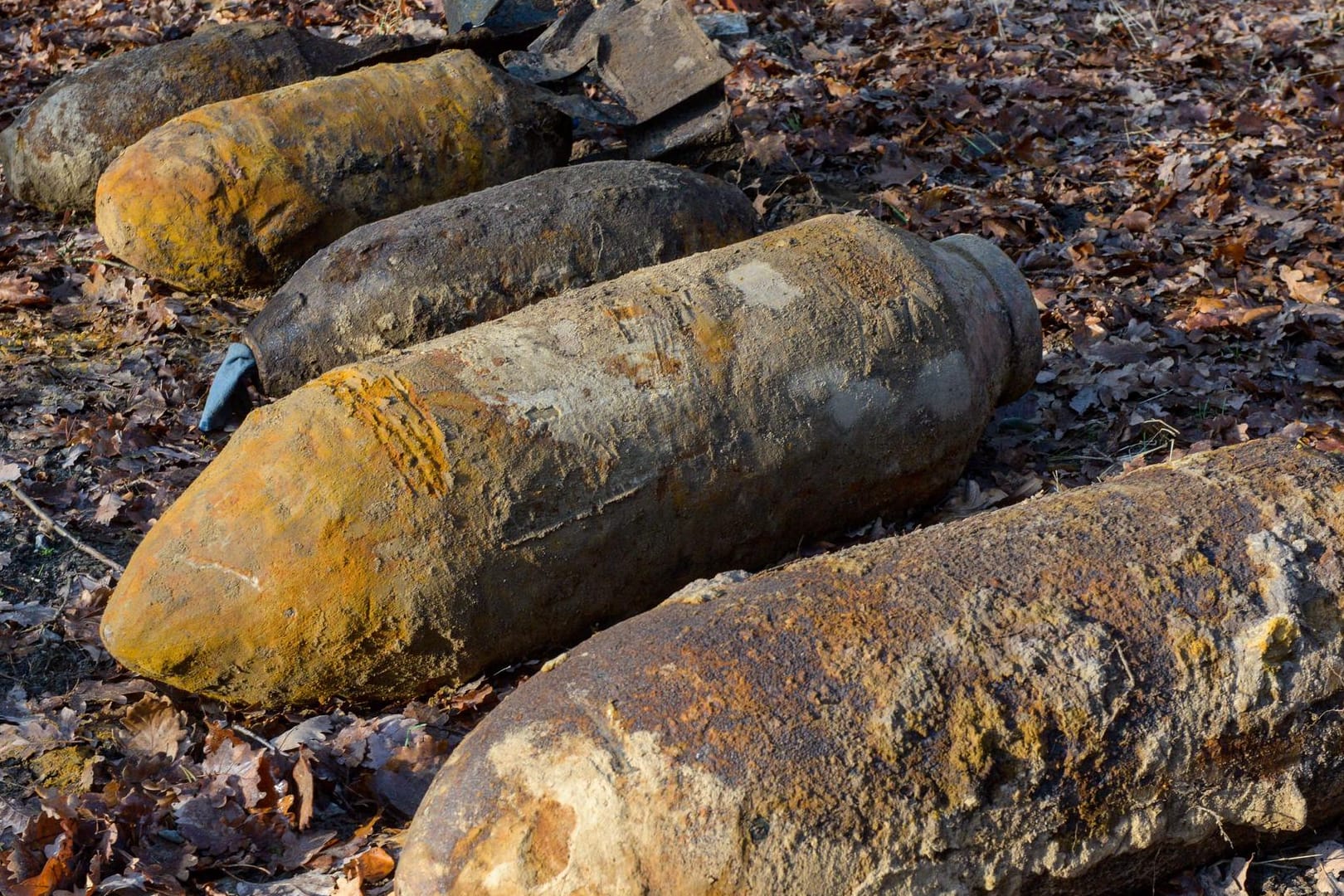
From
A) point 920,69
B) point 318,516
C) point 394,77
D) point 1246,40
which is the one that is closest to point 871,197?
point 920,69

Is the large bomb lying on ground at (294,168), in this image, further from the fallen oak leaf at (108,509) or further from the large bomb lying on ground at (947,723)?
the large bomb lying on ground at (947,723)

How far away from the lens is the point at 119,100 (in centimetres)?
695

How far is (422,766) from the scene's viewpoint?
3408mm

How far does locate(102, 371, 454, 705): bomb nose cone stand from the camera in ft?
11.2

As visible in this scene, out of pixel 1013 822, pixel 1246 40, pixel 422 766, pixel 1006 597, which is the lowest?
pixel 1246 40

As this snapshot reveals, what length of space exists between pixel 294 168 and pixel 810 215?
8.81 ft

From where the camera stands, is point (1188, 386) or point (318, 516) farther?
point (1188, 386)

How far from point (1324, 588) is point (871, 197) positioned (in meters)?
4.62

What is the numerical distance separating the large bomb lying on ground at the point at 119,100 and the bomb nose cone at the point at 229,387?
246cm

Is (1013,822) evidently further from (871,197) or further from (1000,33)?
(1000,33)

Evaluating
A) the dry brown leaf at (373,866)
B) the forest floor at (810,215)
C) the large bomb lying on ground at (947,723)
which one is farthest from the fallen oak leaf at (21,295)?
the large bomb lying on ground at (947,723)

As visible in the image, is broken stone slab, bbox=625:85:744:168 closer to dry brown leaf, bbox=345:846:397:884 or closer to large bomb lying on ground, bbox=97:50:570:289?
large bomb lying on ground, bbox=97:50:570:289

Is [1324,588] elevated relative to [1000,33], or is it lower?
elevated

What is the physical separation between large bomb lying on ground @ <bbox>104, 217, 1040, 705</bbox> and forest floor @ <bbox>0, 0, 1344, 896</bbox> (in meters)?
0.27
